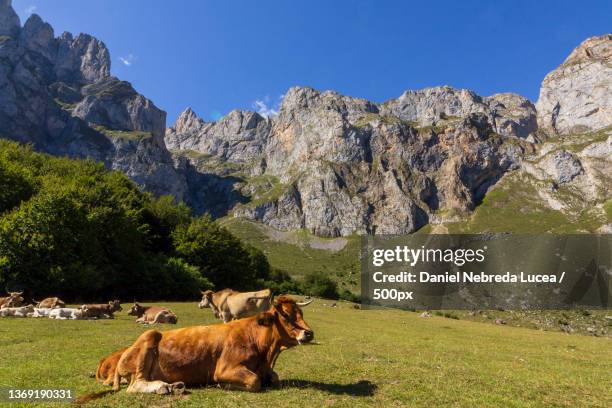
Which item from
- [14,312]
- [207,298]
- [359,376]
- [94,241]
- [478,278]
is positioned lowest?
[478,278]

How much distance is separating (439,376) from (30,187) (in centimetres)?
5097

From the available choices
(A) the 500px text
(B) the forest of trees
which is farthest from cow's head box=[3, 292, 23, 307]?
(A) the 500px text

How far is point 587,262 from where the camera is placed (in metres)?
161

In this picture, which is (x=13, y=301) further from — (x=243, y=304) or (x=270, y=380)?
(x=270, y=380)

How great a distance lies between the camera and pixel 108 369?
8.63 meters

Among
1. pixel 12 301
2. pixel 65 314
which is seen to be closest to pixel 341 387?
pixel 65 314

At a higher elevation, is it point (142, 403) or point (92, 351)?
point (142, 403)

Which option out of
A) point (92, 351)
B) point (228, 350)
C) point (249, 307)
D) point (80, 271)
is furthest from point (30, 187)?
point (228, 350)

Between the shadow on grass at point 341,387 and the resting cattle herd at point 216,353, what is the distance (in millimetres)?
864

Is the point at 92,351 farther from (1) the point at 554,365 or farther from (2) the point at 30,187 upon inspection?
(2) the point at 30,187

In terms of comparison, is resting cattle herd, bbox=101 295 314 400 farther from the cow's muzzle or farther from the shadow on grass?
the shadow on grass

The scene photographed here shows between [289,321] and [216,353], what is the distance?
5.41 feet

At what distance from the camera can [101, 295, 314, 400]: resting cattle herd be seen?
7750 mm

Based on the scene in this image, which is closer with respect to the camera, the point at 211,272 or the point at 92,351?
Answer: the point at 92,351
